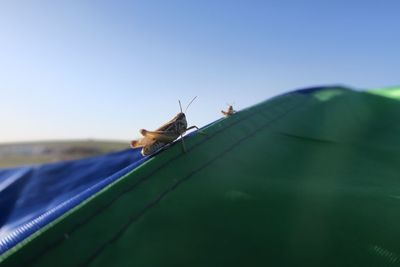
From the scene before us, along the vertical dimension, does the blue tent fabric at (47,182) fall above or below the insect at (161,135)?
below

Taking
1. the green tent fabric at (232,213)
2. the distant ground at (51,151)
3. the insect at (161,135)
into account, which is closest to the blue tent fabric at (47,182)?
the insect at (161,135)

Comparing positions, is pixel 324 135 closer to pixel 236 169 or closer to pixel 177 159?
pixel 236 169

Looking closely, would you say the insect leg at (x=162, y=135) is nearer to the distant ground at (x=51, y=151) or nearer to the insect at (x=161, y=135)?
the insect at (x=161, y=135)

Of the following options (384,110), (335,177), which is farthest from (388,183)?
(384,110)

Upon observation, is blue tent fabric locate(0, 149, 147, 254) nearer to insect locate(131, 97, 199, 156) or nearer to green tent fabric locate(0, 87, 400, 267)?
insect locate(131, 97, 199, 156)

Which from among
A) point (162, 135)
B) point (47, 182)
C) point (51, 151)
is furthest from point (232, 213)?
point (51, 151)
